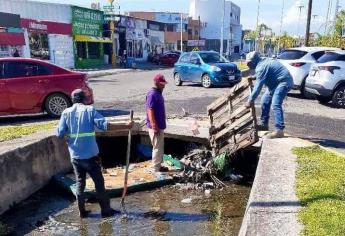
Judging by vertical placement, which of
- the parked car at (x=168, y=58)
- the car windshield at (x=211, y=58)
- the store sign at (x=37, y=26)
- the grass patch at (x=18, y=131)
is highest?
the store sign at (x=37, y=26)

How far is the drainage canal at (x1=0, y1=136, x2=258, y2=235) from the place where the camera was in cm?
568

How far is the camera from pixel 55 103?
11.2 metres

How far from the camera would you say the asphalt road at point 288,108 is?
29.8 ft

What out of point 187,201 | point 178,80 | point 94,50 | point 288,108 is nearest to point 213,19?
point 94,50

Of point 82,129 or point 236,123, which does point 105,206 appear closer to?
point 82,129

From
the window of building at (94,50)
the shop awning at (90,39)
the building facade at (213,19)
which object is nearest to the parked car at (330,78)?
the shop awning at (90,39)

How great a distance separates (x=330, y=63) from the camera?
12.4 meters

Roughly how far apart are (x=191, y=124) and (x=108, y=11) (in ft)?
122

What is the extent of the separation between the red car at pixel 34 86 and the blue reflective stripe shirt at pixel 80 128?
15.9ft

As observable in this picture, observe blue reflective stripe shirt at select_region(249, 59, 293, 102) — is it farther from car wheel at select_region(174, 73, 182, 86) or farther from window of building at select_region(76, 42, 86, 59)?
window of building at select_region(76, 42, 86, 59)

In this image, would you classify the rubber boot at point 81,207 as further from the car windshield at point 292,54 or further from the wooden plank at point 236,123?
the car windshield at point 292,54

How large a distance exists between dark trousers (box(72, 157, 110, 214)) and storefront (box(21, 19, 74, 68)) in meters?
26.6

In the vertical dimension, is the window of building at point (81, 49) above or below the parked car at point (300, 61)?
below

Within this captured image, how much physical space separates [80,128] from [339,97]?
957 centimetres
